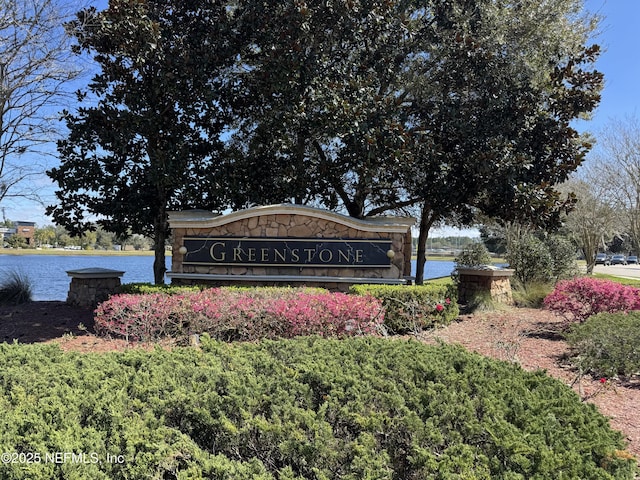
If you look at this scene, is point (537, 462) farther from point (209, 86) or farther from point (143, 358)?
point (209, 86)

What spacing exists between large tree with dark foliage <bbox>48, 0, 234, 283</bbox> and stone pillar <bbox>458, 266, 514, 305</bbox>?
592 cm

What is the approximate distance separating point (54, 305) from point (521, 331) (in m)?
8.63

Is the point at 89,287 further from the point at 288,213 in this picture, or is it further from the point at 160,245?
the point at 288,213

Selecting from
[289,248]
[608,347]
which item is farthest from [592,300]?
[289,248]

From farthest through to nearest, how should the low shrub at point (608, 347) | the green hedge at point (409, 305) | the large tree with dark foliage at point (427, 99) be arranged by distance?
the large tree with dark foliage at point (427, 99) < the green hedge at point (409, 305) < the low shrub at point (608, 347)

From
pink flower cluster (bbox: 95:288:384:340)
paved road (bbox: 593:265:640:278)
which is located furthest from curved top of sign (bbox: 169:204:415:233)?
Result: paved road (bbox: 593:265:640:278)

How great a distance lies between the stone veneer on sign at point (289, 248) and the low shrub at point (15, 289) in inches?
155

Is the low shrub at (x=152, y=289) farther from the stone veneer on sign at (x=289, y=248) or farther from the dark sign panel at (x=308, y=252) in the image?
the dark sign panel at (x=308, y=252)

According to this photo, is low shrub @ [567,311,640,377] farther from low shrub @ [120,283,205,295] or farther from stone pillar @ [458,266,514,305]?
low shrub @ [120,283,205,295]

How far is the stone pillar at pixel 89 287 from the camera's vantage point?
9.82 metres

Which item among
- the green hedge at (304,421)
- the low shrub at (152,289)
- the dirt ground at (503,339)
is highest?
the low shrub at (152,289)

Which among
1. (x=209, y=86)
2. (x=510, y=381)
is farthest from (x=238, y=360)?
(x=209, y=86)

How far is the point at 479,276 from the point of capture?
1114cm

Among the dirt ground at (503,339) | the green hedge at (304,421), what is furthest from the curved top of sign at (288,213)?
the green hedge at (304,421)
